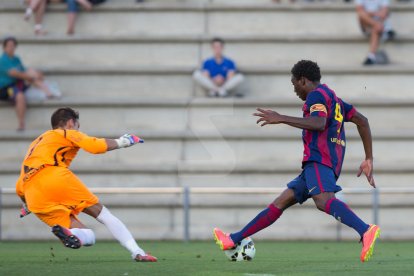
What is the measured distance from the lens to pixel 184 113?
1884 cm

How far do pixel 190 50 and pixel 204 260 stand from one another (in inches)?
340

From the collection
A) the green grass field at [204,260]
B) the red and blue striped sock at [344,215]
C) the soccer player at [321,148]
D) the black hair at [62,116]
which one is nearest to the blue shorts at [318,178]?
the soccer player at [321,148]

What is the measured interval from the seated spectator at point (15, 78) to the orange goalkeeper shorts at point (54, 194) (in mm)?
7788

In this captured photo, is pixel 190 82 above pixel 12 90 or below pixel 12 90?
above

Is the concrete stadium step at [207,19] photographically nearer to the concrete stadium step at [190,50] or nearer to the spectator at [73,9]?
the spectator at [73,9]

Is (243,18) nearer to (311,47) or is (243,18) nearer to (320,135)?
(311,47)

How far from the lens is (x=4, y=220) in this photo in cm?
1786

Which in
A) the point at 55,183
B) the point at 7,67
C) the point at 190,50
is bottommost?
the point at 55,183

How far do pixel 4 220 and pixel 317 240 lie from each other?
515cm

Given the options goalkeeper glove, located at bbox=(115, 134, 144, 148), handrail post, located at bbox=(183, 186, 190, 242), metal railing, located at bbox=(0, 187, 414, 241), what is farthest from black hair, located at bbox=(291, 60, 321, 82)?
handrail post, located at bbox=(183, 186, 190, 242)

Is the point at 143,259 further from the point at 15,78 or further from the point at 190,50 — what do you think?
the point at 190,50

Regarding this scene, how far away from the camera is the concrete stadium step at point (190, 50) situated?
1955 centimetres

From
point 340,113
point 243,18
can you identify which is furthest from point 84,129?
point 340,113

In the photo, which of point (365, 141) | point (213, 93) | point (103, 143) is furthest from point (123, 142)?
point (213, 93)
